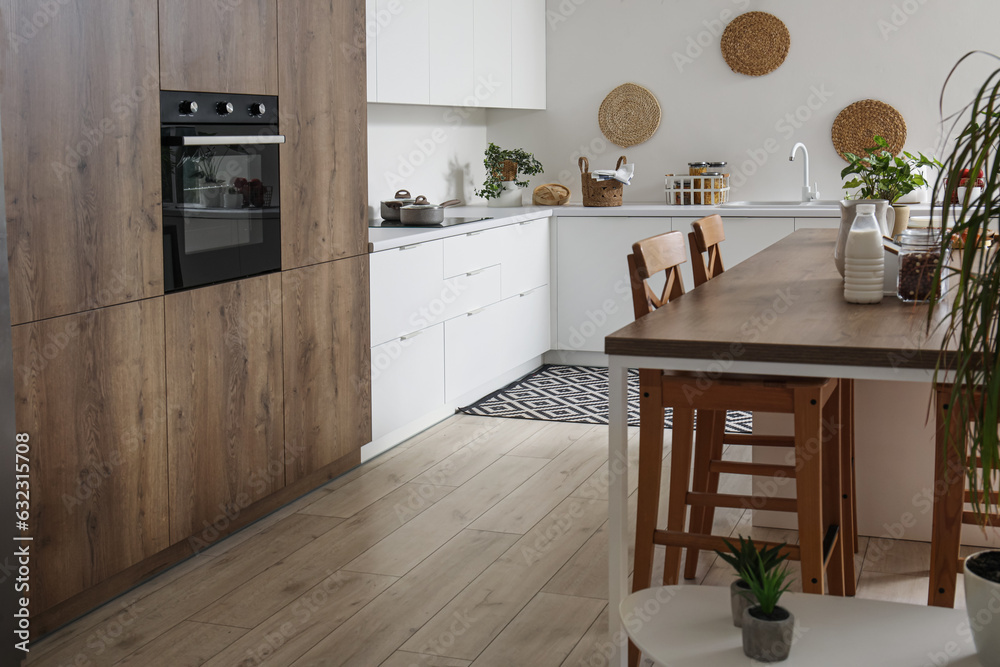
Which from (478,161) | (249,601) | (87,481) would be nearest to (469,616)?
(249,601)

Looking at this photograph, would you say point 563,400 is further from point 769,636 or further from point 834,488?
point 769,636

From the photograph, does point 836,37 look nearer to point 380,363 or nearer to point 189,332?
point 380,363

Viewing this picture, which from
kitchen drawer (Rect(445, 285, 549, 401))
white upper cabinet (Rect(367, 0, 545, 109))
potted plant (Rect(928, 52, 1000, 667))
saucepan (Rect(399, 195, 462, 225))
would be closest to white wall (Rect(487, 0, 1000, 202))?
white upper cabinet (Rect(367, 0, 545, 109))

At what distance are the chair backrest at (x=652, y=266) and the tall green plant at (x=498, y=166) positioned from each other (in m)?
3.12

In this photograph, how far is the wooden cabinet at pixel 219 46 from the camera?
2711mm

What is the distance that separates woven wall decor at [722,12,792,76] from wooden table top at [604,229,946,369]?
139 inches

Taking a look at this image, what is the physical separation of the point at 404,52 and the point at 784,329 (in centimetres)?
294

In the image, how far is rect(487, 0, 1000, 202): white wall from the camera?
553cm

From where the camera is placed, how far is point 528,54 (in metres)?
5.95

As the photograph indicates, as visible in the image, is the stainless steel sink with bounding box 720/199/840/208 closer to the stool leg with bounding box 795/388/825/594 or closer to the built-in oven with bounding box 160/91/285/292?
the built-in oven with bounding box 160/91/285/292

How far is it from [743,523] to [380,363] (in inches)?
58.2

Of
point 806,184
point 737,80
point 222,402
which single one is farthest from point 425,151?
point 222,402

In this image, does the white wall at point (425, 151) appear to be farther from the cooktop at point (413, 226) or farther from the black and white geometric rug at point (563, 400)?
the black and white geometric rug at point (563, 400)

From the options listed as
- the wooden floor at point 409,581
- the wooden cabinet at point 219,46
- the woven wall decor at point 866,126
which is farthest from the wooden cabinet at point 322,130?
the woven wall decor at point 866,126
